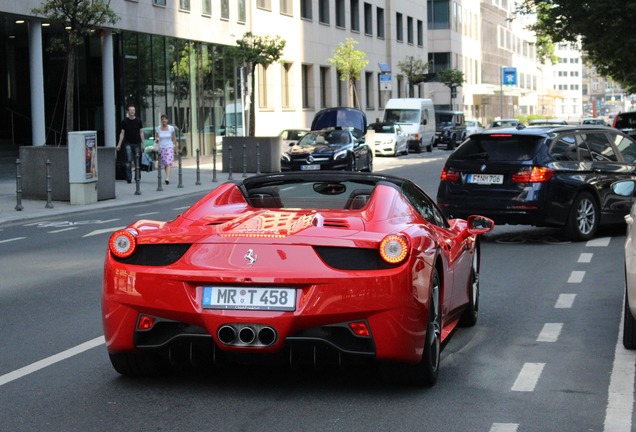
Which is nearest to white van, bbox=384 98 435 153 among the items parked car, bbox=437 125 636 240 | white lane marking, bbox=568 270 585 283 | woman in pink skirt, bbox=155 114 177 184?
woman in pink skirt, bbox=155 114 177 184

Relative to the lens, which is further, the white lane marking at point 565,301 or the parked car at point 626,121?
the parked car at point 626,121

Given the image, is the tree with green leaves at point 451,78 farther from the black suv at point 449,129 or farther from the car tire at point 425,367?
the car tire at point 425,367

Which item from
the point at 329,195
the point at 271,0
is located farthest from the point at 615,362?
the point at 271,0

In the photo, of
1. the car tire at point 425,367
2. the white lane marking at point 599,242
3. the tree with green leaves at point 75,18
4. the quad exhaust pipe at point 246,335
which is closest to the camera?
the quad exhaust pipe at point 246,335

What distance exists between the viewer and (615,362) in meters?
7.41

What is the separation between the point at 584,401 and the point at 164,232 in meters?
2.38

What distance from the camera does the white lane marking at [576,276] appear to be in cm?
1160

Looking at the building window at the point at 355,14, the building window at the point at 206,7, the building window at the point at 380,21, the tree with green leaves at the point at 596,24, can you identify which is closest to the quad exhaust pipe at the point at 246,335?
the tree with green leaves at the point at 596,24

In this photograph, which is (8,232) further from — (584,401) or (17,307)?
(584,401)

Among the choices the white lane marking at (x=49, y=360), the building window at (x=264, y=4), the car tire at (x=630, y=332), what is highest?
the building window at (x=264, y=4)

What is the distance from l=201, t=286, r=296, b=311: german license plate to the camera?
20.1 feet

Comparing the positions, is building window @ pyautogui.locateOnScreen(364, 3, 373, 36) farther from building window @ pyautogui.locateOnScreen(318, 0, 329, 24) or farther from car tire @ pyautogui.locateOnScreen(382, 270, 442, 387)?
car tire @ pyautogui.locateOnScreen(382, 270, 442, 387)

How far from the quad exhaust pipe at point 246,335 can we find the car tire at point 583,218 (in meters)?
9.75

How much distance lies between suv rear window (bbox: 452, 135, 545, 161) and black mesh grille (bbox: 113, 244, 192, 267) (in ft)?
31.2
